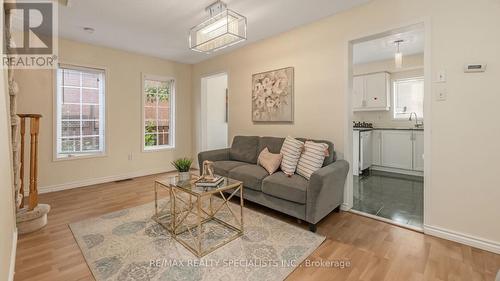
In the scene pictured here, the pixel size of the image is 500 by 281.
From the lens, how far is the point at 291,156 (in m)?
2.79

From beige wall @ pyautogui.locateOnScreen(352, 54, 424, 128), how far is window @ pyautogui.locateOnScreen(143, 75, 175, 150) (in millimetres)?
3945

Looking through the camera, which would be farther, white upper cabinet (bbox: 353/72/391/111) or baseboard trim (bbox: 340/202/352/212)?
white upper cabinet (bbox: 353/72/391/111)

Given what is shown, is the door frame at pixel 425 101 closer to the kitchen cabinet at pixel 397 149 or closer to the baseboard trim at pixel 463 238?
the baseboard trim at pixel 463 238

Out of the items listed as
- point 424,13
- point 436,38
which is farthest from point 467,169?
point 424,13

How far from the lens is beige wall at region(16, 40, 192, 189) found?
3.56 metres

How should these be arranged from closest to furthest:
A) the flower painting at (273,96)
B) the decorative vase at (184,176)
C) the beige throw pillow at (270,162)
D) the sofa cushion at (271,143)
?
the decorative vase at (184,176) < the beige throw pillow at (270,162) < the sofa cushion at (271,143) < the flower painting at (273,96)

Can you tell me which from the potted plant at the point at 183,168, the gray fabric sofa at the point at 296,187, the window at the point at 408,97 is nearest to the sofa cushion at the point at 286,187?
the gray fabric sofa at the point at 296,187

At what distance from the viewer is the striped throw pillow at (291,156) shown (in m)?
2.74

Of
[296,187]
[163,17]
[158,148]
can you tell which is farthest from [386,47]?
[158,148]

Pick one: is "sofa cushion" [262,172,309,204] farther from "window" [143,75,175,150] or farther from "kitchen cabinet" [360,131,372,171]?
"window" [143,75,175,150]

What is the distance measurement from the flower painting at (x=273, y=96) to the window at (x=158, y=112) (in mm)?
2222

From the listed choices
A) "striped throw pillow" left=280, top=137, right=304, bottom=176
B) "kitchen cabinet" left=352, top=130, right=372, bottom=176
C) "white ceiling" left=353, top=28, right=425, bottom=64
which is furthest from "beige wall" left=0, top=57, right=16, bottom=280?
"kitchen cabinet" left=352, top=130, right=372, bottom=176

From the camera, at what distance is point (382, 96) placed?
198 inches

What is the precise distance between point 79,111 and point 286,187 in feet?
12.5
